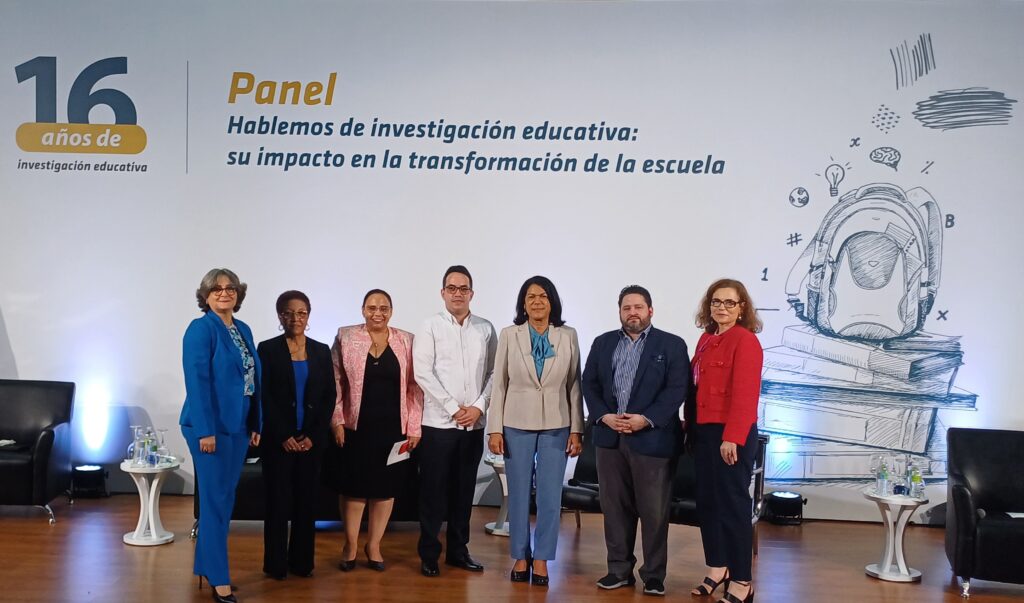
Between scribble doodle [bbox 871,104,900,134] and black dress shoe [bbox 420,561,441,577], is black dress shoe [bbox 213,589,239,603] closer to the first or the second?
black dress shoe [bbox 420,561,441,577]

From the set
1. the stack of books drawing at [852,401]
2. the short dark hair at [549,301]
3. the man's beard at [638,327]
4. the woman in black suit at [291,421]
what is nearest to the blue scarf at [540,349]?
the short dark hair at [549,301]

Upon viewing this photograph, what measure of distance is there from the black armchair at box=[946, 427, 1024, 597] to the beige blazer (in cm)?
209

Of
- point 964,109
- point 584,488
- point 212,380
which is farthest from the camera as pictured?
point 964,109

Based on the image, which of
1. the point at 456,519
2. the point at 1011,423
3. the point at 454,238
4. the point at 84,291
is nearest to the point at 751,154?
the point at 454,238

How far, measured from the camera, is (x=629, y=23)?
6691 mm

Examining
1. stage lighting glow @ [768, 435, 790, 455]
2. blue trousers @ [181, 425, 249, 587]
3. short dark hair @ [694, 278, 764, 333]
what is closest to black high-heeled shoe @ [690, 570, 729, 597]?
short dark hair @ [694, 278, 764, 333]

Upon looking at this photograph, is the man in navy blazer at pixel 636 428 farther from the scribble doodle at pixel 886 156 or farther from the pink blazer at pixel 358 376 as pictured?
the scribble doodle at pixel 886 156

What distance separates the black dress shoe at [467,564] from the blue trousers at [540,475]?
1.28 ft

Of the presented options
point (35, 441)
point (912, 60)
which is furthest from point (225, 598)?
point (912, 60)

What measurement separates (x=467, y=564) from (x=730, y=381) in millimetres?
1701

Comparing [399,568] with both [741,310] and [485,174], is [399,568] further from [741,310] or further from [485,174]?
[485,174]

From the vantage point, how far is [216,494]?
422 cm

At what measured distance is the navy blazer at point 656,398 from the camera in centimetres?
449

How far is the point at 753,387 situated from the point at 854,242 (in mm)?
2774
